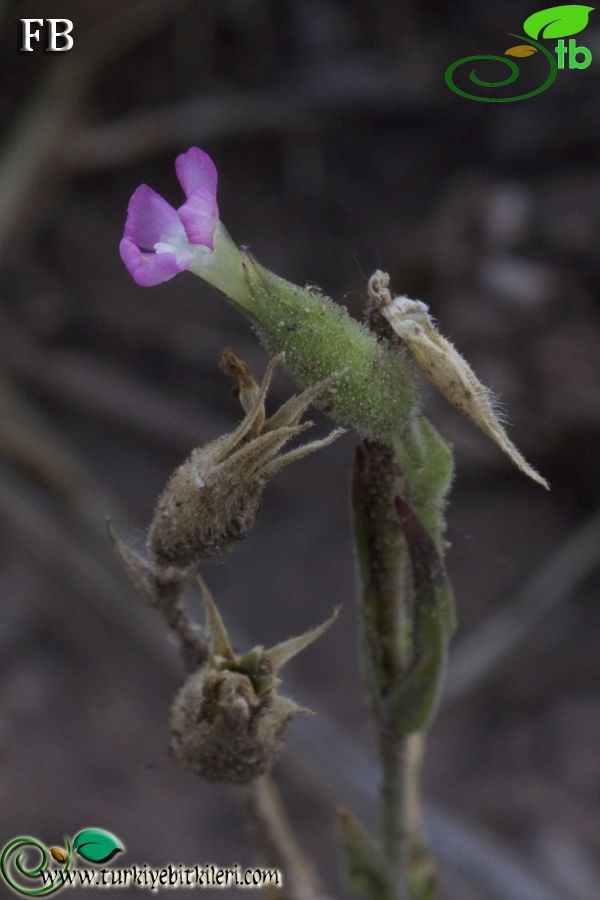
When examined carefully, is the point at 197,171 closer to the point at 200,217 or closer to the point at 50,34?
the point at 200,217

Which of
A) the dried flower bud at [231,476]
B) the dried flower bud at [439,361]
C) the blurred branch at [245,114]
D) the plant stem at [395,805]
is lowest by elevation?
the plant stem at [395,805]

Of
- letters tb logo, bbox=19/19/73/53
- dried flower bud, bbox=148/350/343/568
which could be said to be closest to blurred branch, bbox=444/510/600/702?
dried flower bud, bbox=148/350/343/568

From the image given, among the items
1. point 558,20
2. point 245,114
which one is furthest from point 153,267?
point 245,114

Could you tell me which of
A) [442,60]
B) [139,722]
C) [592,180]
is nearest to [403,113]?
[442,60]

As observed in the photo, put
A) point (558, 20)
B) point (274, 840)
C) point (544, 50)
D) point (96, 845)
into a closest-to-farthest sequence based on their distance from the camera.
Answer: point (274, 840) < point (96, 845) < point (544, 50) < point (558, 20)

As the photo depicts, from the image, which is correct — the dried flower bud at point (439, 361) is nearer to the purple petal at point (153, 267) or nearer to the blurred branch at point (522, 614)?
the purple petal at point (153, 267)

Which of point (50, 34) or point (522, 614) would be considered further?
point (50, 34)

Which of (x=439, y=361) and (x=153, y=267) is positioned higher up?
(x=153, y=267)

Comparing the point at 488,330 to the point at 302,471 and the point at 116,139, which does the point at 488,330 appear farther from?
the point at 116,139

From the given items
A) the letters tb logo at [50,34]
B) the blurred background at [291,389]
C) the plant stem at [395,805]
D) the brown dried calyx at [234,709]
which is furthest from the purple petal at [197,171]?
the letters tb logo at [50,34]

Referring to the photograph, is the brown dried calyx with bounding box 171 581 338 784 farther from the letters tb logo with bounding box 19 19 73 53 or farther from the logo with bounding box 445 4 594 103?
the letters tb logo with bounding box 19 19 73 53
